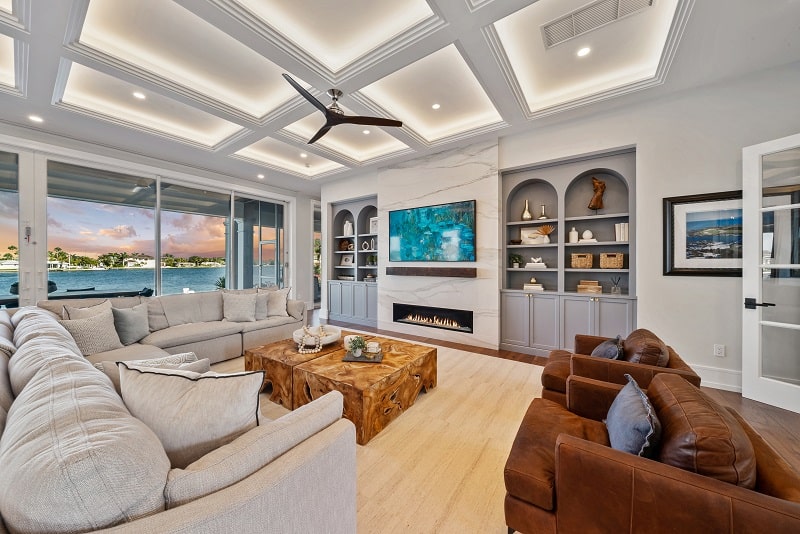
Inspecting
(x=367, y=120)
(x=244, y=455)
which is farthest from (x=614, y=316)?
(x=244, y=455)

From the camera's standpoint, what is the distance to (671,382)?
1.33 metres

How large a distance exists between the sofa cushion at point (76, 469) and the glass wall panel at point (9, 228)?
4.59 meters

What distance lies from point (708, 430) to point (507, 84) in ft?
9.94

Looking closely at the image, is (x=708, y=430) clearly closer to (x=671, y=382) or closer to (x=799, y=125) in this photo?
(x=671, y=382)

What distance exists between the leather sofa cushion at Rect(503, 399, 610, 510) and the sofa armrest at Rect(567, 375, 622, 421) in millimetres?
58

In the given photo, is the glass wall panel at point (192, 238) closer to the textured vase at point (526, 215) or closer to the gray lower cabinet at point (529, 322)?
the gray lower cabinet at point (529, 322)

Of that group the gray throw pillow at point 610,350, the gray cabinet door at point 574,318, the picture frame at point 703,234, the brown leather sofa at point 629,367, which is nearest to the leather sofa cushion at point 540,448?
the brown leather sofa at point 629,367

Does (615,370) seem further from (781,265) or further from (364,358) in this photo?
(781,265)

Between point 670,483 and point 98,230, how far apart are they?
21.1 feet

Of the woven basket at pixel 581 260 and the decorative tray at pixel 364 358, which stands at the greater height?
the woven basket at pixel 581 260

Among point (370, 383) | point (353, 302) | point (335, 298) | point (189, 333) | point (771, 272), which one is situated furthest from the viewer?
point (335, 298)

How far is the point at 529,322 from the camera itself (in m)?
4.08

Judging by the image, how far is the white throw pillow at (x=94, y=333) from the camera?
2611 millimetres

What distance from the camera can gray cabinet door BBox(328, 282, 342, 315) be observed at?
21.3 feet
